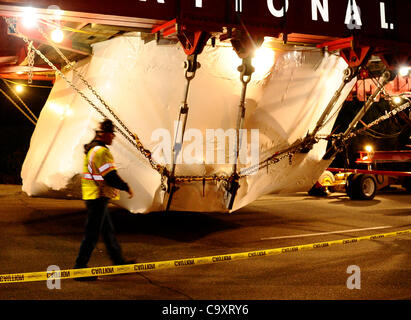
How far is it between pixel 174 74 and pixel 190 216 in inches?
163

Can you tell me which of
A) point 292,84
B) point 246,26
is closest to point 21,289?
point 246,26

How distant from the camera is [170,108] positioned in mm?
7793

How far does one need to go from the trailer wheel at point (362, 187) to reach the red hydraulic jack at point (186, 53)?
29.5 ft

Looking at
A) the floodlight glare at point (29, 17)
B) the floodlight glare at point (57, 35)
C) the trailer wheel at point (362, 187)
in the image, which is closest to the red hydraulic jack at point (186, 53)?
the floodlight glare at point (29, 17)

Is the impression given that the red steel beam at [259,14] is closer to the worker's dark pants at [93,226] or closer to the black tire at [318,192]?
the worker's dark pants at [93,226]

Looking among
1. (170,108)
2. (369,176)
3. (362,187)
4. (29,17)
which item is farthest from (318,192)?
(29,17)

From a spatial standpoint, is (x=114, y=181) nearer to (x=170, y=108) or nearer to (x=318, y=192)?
(x=170, y=108)

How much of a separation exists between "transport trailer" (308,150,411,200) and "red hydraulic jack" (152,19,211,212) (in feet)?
30.0

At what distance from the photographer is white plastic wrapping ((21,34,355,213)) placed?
778 centimetres

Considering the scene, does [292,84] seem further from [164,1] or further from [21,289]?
[21,289]

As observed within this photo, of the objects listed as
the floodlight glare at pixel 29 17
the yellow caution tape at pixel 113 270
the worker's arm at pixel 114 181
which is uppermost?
the floodlight glare at pixel 29 17

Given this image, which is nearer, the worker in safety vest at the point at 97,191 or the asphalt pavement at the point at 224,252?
the asphalt pavement at the point at 224,252

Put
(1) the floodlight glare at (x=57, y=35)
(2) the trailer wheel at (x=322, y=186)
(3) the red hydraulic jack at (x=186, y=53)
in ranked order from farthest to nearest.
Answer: (2) the trailer wheel at (x=322, y=186), (1) the floodlight glare at (x=57, y=35), (3) the red hydraulic jack at (x=186, y=53)

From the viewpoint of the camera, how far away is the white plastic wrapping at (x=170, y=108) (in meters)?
7.78
